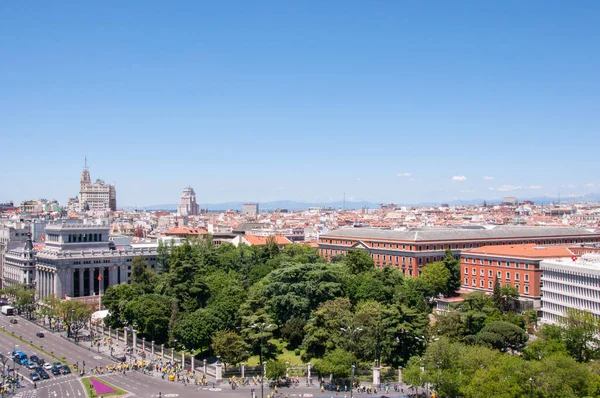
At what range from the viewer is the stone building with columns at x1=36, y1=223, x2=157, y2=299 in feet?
357

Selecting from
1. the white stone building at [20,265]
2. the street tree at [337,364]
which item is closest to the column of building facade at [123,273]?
the white stone building at [20,265]

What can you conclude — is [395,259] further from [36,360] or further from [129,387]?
[36,360]

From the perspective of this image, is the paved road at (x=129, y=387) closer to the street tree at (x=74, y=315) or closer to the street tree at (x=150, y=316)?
the street tree at (x=150, y=316)

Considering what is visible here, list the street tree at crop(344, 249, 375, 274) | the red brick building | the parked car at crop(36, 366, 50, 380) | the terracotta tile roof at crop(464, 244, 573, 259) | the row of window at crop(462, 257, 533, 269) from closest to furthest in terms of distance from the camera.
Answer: the parked car at crop(36, 366, 50, 380), the terracotta tile roof at crop(464, 244, 573, 259), the row of window at crop(462, 257, 533, 269), the street tree at crop(344, 249, 375, 274), the red brick building

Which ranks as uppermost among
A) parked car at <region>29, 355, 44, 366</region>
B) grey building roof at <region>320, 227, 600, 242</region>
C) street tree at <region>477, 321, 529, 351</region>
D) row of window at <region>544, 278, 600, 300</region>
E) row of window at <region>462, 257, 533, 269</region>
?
grey building roof at <region>320, 227, 600, 242</region>

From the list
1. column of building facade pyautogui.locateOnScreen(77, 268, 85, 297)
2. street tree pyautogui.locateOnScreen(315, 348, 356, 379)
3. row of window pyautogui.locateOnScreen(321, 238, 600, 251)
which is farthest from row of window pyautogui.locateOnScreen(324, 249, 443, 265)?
street tree pyautogui.locateOnScreen(315, 348, 356, 379)

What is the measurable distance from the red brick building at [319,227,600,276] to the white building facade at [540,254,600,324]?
32548 millimetres

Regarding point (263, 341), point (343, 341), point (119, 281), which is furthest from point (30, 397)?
point (119, 281)

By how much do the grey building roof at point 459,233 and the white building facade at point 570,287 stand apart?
34910 mm

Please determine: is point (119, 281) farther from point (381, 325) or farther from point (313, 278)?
point (381, 325)

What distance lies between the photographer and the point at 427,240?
11325 cm

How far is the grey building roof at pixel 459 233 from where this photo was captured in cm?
11596

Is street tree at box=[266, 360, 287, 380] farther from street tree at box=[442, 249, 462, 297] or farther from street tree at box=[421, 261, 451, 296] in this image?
street tree at box=[442, 249, 462, 297]

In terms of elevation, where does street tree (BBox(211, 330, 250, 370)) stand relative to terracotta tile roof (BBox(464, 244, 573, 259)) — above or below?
below
